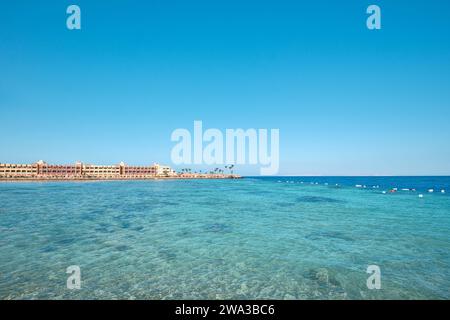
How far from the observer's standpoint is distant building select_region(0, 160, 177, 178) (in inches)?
5394

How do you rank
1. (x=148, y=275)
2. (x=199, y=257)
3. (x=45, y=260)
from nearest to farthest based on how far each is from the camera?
(x=148, y=275) → (x=45, y=260) → (x=199, y=257)

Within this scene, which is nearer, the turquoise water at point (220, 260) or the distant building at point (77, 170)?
the turquoise water at point (220, 260)

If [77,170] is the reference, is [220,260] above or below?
below

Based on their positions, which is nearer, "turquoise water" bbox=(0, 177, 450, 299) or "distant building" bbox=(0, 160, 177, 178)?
"turquoise water" bbox=(0, 177, 450, 299)

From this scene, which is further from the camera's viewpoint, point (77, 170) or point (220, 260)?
point (77, 170)

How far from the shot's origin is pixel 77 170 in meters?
153

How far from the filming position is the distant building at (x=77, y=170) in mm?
137000

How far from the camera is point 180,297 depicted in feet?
27.1
